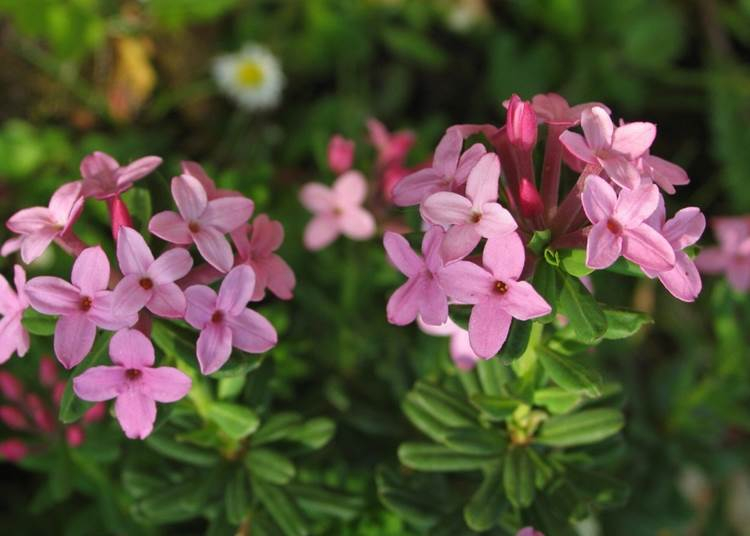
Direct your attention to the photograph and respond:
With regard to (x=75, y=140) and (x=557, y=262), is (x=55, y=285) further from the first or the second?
(x=75, y=140)

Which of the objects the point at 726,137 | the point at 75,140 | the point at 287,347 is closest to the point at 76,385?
the point at 287,347

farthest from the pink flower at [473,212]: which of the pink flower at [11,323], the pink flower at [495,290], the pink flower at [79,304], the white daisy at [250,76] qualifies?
the white daisy at [250,76]

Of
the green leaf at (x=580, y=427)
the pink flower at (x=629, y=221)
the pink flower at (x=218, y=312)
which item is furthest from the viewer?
the green leaf at (x=580, y=427)

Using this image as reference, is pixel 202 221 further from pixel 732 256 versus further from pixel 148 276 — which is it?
pixel 732 256

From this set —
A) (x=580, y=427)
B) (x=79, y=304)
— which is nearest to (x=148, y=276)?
(x=79, y=304)

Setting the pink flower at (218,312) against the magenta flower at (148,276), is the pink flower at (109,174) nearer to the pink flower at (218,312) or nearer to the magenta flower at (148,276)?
the magenta flower at (148,276)

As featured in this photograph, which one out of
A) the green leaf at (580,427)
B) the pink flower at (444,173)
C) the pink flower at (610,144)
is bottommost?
the green leaf at (580,427)

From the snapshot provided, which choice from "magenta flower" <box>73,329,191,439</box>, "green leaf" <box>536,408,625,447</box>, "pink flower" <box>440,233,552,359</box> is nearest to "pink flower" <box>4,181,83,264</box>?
"magenta flower" <box>73,329,191,439</box>
